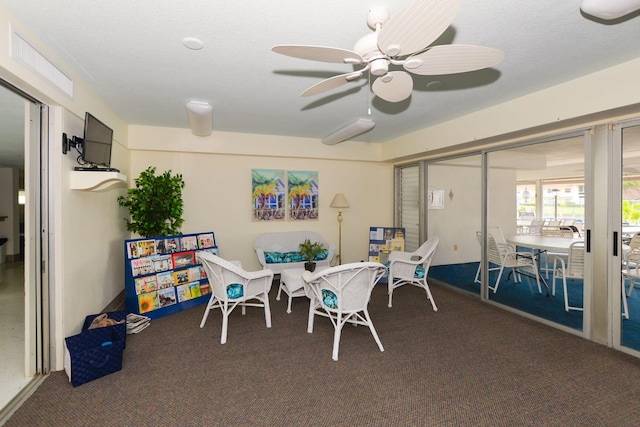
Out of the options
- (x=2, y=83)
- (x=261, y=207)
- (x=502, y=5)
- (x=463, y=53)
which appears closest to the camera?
(x=463, y=53)

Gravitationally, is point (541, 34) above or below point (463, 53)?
above

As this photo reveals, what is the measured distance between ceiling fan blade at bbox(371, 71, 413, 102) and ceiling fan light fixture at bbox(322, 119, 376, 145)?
5.61 ft

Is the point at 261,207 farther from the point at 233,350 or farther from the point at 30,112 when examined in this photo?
the point at 30,112

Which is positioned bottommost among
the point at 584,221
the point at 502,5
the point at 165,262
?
the point at 165,262

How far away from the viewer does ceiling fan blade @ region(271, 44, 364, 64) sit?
1603 millimetres

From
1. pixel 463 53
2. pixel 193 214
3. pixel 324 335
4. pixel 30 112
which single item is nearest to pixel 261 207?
pixel 193 214

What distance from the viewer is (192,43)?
7.47 feet

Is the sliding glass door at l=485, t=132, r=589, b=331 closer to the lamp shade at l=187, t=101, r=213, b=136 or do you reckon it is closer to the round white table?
the round white table

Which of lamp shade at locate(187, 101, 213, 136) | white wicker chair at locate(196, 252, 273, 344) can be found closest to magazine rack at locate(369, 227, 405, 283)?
white wicker chair at locate(196, 252, 273, 344)

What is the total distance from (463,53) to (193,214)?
4.63m

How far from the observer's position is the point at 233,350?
9.71 feet

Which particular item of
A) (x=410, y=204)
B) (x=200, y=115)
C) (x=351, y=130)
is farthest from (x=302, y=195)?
(x=200, y=115)

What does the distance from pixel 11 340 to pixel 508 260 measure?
5886 millimetres

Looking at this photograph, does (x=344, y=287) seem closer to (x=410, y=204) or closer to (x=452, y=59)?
(x=452, y=59)
